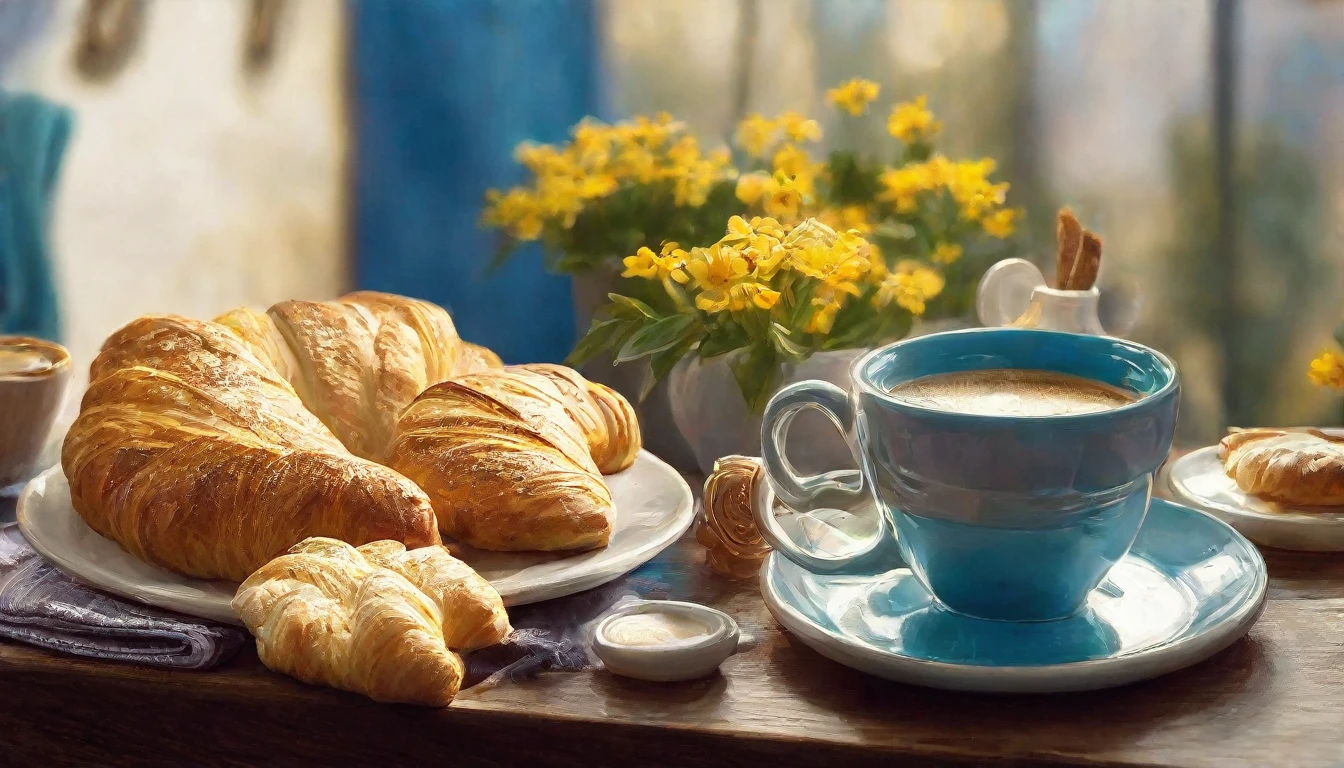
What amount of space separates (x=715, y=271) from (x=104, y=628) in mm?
433

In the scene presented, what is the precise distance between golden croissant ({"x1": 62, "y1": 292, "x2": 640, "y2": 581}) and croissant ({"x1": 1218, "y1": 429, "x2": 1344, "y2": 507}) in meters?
0.41

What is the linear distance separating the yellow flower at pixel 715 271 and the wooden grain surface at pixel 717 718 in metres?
0.26

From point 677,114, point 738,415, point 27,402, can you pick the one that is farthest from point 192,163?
point 738,415

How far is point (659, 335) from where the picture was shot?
3.15 ft

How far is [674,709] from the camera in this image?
2.13ft

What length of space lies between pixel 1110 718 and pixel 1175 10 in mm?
1088

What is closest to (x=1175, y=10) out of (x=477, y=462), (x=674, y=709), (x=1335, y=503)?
(x=1335, y=503)

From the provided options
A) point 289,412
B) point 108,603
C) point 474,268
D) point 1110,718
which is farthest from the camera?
point 474,268

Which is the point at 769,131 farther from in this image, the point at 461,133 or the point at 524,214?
the point at 461,133

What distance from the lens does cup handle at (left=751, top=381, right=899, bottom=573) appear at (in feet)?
2.31

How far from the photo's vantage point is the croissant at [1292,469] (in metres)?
0.85

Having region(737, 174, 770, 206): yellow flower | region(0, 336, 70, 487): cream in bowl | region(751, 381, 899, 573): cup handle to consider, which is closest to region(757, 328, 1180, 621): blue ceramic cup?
region(751, 381, 899, 573): cup handle

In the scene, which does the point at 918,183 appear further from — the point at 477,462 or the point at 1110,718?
the point at 1110,718

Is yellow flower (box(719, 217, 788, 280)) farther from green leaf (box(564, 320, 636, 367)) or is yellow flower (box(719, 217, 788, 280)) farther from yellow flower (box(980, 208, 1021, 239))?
yellow flower (box(980, 208, 1021, 239))
